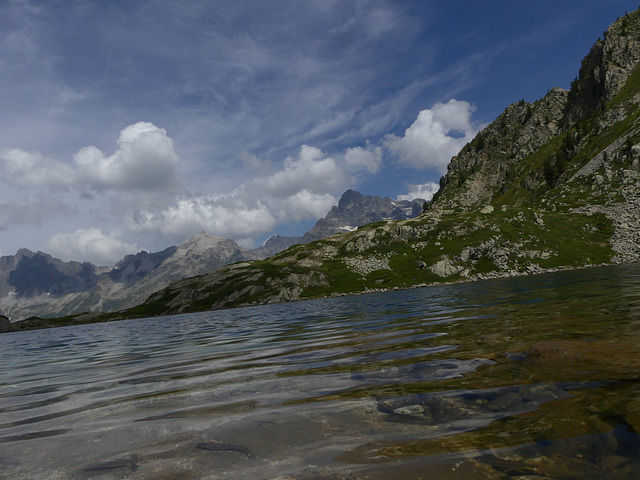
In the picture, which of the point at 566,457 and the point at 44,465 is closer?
the point at 566,457

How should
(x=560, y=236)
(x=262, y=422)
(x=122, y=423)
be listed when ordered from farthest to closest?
(x=560, y=236)
(x=122, y=423)
(x=262, y=422)

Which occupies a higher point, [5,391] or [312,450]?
[312,450]

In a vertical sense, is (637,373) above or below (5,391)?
above

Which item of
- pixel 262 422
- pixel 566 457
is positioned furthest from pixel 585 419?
pixel 262 422

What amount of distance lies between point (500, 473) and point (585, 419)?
2461 mm

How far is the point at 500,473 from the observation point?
14.5ft

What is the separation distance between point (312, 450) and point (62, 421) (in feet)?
25.0

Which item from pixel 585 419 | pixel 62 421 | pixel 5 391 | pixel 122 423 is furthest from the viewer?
pixel 5 391

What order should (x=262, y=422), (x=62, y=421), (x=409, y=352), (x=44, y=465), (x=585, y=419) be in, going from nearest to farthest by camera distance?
(x=585, y=419) → (x=44, y=465) → (x=262, y=422) → (x=62, y=421) → (x=409, y=352)

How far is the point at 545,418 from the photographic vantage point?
19.7 feet

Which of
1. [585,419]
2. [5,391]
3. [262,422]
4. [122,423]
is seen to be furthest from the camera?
[5,391]

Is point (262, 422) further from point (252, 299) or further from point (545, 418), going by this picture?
point (252, 299)

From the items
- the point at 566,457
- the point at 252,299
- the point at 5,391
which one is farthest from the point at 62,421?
the point at 252,299

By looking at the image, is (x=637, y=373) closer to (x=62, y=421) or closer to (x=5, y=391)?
(x=62, y=421)
